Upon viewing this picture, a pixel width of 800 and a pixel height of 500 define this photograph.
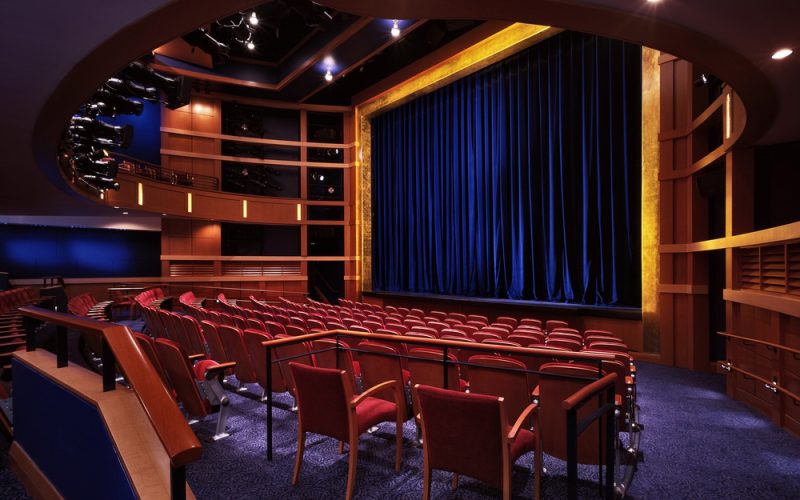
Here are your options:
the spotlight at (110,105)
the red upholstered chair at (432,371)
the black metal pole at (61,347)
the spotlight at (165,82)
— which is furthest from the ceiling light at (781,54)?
the spotlight at (165,82)

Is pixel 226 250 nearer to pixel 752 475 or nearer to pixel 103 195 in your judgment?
pixel 103 195

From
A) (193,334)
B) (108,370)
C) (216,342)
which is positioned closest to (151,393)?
(108,370)

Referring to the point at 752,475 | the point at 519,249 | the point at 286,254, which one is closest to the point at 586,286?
the point at 519,249

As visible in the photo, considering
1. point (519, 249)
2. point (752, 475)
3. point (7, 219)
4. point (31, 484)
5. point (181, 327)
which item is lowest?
point (752, 475)

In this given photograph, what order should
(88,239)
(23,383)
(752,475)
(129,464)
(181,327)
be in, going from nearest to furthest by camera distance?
(129,464) < (23,383) < (752,475) < (181,327) < (88,239)

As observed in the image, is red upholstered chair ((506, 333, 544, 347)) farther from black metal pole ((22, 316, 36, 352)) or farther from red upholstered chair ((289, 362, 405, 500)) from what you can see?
black metal pole ((22, 316, 36, 352))

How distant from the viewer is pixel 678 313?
22.5 feet

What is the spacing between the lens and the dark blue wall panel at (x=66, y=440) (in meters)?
1.71

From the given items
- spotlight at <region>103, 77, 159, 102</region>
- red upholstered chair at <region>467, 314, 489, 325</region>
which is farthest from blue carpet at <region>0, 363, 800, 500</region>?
spotlight at <region>103, 77, 159, 102</region>

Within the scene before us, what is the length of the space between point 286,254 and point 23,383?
12957 millimetres

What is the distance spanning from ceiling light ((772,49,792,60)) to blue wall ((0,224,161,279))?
54.7 feet

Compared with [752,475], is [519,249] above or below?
above

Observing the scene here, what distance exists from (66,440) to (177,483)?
4.29 ft

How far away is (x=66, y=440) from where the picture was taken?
207 centimetres
